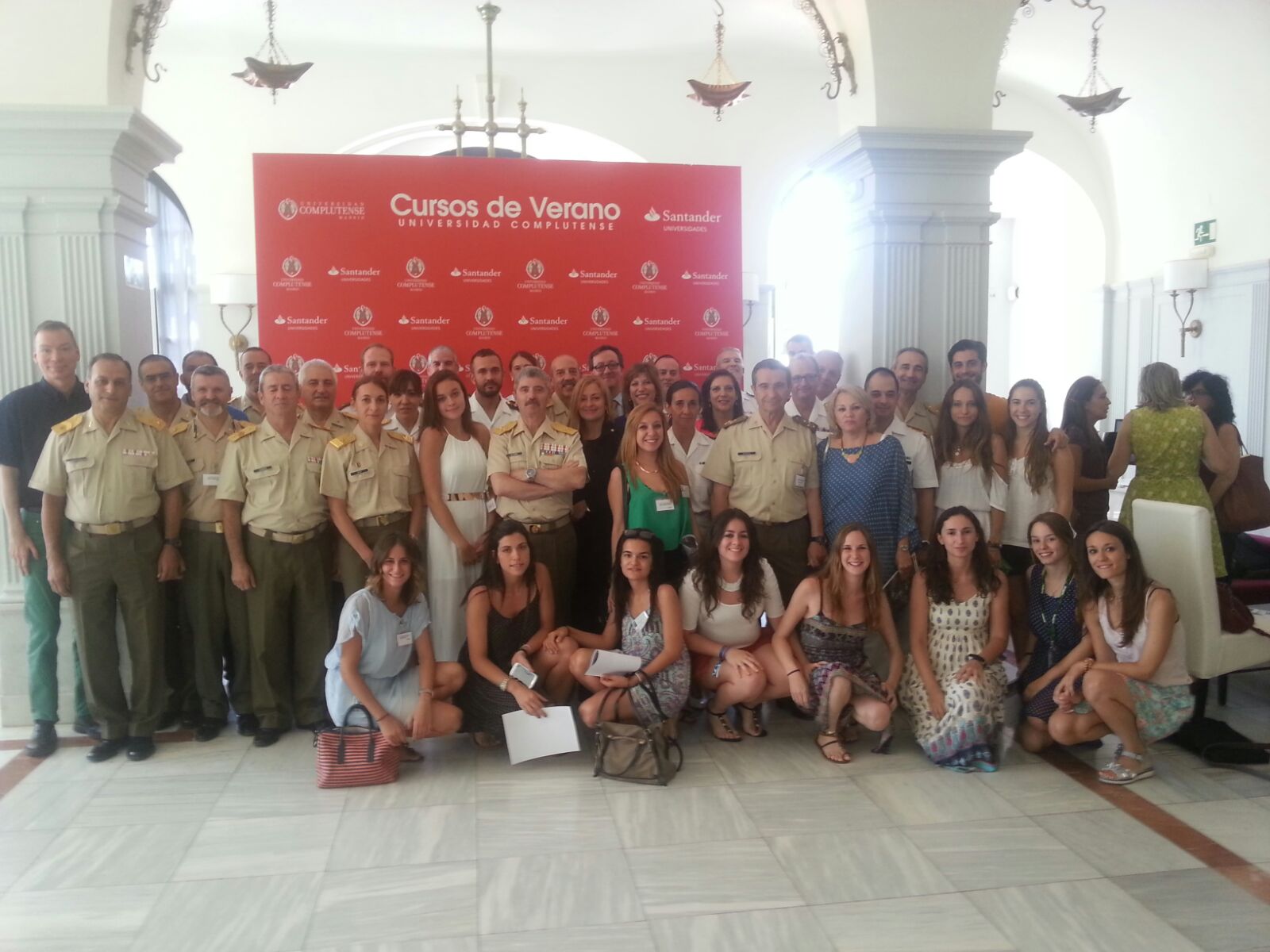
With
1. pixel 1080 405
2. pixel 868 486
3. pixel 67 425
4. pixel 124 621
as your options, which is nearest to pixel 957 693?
pixel 868 486

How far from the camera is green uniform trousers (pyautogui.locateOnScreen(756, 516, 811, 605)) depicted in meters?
3.94

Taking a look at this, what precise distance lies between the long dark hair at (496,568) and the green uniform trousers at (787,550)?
3.13ft

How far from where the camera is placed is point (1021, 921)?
2434 millimetres

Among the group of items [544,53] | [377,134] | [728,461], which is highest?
[544,53]

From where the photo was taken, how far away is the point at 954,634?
3.57 metres

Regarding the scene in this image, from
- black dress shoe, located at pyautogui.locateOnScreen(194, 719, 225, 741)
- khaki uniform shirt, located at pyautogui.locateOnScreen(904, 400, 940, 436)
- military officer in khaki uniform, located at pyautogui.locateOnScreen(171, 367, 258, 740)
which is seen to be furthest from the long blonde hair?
black dress shoe, located at pyautogui.locateOnScreen(194, 719, 225, 741)

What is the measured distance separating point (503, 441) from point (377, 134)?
6.46m

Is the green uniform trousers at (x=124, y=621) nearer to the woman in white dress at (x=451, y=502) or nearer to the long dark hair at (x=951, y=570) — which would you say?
the woman in white dress at (x=451, y=502)

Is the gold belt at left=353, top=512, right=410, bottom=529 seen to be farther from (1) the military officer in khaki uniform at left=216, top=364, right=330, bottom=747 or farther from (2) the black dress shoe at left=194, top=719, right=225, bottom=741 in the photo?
(2) the black dress shoe at left=194, top=719, right=225, bottom=741

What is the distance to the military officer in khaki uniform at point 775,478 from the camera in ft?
12.7

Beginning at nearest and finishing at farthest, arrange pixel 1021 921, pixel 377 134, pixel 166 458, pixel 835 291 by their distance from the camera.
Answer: pixel 1021 921 < pixel 166 458 < pixel 377 134 < pixel 835 291

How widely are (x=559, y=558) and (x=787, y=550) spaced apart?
926mm

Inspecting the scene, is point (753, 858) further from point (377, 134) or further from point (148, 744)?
point (377, 134)

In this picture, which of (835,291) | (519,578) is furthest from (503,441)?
(835,291)
